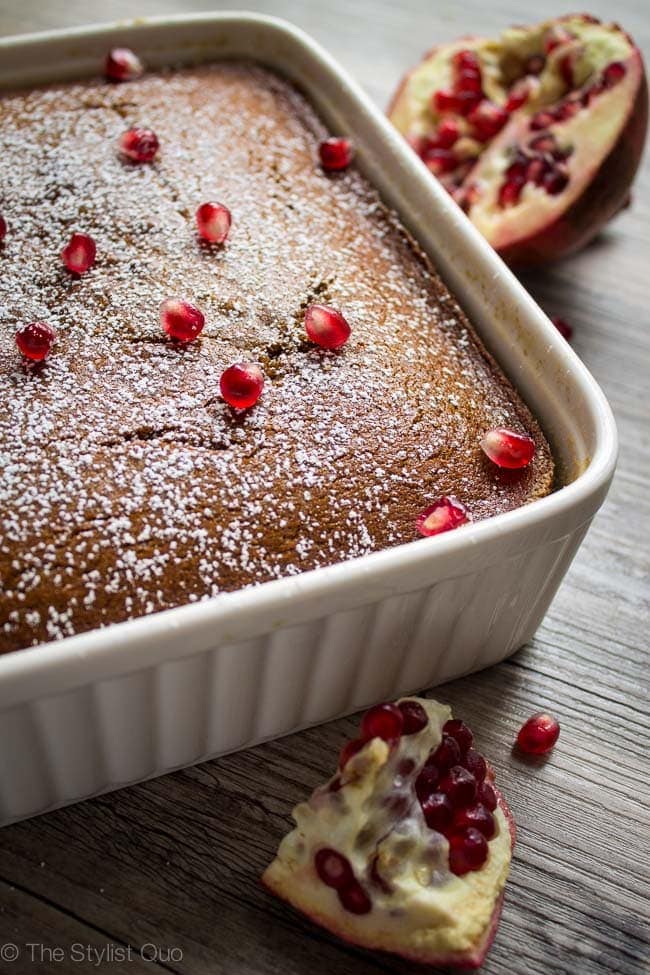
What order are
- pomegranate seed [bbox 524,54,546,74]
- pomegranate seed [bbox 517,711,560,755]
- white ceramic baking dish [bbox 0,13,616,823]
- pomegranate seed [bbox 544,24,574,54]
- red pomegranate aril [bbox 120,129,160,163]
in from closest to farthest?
1. white ceramic baking dish [bbox 0,13,616,823]
2. pomegranate seed [bbox 517,711,560,755]
3. red pomegranate aril [bbox 120,129,160,163]
4. pomegranate seed [bbox 544,24,574,54]
5. pomegranate seed [bbox 524,54,546,74]

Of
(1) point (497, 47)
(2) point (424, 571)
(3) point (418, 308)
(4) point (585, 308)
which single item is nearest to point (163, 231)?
(3) point (418, 308)

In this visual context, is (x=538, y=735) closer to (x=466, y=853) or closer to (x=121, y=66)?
(x=466, y=853)

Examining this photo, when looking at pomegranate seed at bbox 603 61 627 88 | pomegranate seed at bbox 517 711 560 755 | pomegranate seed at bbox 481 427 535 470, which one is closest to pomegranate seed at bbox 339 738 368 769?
pomegranate seed at bbox 517 711 560 755

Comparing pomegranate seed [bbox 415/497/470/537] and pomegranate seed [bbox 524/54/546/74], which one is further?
pomegranate seed [bbox 524/54/546/74]

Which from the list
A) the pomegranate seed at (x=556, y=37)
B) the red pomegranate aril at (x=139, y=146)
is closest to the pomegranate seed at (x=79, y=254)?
the red pomegranate aril at (x=139, y=146)

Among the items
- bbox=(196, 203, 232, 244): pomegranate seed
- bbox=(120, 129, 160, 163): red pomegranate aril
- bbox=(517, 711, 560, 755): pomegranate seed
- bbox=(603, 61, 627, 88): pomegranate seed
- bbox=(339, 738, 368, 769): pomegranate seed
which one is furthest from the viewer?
bbox=(603, 61, 627, 88): pomegranate seed

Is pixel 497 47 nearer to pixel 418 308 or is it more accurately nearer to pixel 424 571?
pixel 418 308

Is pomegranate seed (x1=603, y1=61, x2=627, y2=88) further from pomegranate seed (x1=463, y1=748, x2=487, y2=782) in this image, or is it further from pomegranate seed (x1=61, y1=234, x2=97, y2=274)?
pomegranate seed (x1=463, y1=748, x2=487, y2=782)
